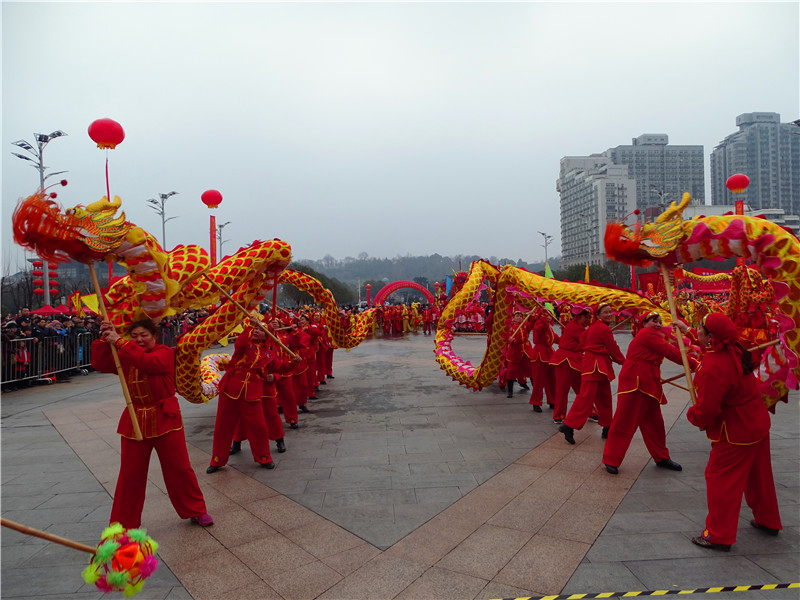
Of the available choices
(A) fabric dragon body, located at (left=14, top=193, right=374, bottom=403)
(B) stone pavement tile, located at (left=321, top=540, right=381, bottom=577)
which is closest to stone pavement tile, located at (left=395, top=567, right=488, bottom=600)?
(B) stone pavement tile, located at (left=321, top=540, right=381, bottom=577)

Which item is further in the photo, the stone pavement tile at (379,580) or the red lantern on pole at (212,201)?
the red lantern on pole at (212,201)

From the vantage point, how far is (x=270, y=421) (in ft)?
16.5

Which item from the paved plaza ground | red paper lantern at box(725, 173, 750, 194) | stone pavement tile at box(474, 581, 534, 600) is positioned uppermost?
red paper lantern at box(725, 173, 750, 194)

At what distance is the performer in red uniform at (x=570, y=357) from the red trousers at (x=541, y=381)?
2.44 ft

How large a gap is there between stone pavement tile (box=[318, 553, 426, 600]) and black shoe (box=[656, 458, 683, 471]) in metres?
2.75

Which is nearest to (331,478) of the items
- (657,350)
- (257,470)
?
(257,470)

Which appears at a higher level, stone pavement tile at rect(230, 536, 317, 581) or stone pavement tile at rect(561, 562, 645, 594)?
A: stone pavement tile at rect(561, 562, 645, 594)

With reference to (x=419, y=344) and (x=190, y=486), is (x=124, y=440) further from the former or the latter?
(x=419, y=344)

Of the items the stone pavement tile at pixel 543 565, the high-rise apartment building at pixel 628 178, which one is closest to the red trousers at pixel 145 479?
the stone pavement tile at pixel 543 565

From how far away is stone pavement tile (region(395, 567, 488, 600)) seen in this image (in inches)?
99.0

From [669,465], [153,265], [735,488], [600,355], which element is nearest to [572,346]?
[600,355]

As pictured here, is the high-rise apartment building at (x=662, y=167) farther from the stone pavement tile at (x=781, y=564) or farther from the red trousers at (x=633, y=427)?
the stone pavement tile at (x=781, y=564)

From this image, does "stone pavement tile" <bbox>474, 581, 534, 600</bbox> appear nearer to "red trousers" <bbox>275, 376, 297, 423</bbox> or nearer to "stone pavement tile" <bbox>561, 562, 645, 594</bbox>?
"stone pavement tile" <bbox>561, 562, 645, 594</bbox>

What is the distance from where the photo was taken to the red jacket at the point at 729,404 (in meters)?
2.87
